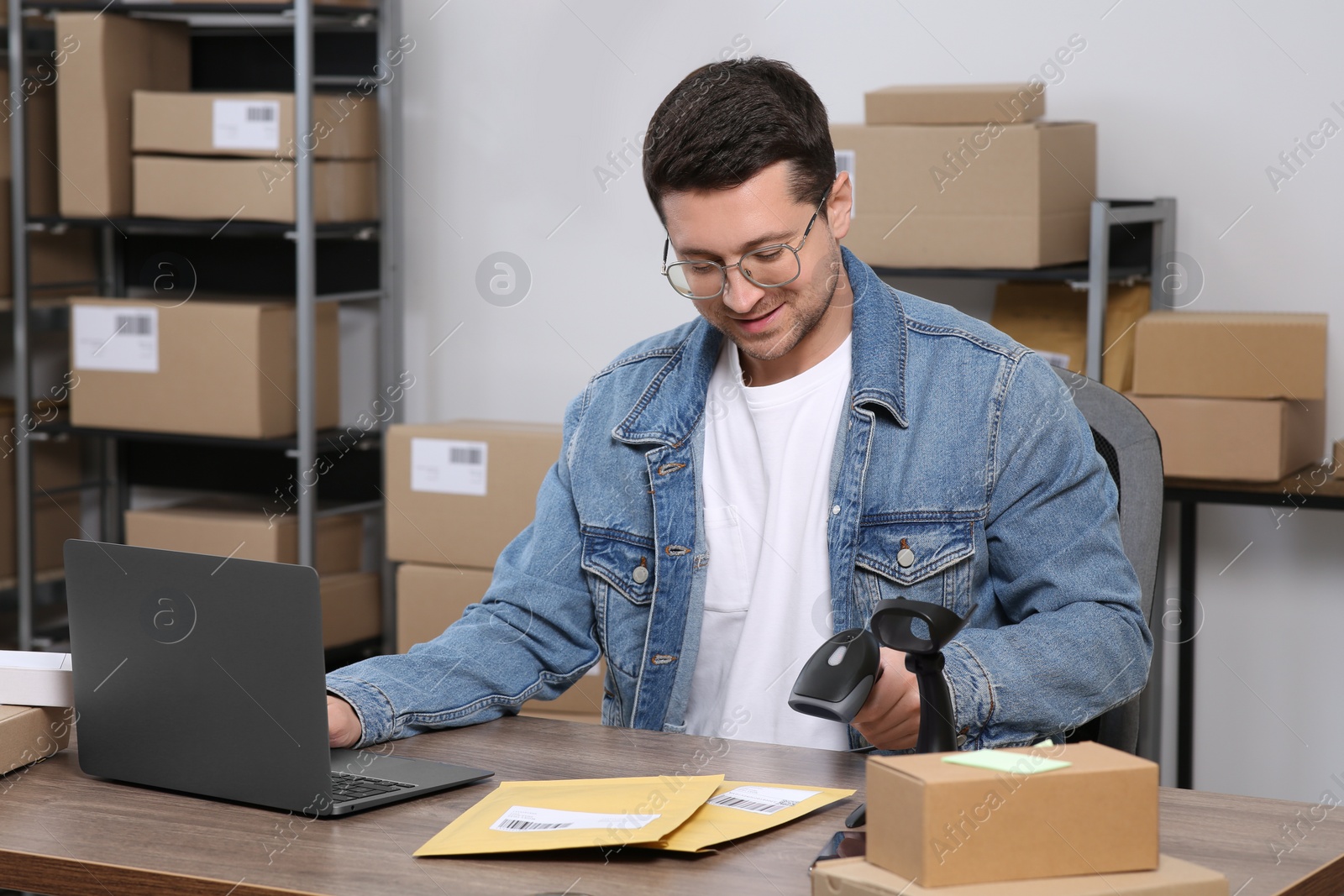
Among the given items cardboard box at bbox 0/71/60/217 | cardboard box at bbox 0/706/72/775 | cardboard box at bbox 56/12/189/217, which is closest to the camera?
cardboard box at bbox 0/706/72/775

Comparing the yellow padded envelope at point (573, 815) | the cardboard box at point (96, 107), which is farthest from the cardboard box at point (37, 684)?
the cardboard box at point (96, 107)

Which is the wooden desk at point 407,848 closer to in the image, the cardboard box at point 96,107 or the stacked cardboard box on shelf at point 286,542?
the stacked cardboard box on shelf at point 286,542

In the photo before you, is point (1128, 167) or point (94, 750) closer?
point (94, 750)

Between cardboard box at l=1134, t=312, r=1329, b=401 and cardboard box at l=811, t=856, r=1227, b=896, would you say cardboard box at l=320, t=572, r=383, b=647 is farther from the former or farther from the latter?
cardboard box at l=811, t=856, r=1227, b=896

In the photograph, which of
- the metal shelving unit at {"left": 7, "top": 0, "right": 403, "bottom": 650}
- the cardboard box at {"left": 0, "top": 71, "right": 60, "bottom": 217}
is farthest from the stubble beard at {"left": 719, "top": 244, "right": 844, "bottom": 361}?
the cardboard box at {"left": 0, "top": 71, "right": 60, "bottom": 217}

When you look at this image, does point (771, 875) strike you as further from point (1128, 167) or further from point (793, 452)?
point (1128, 167)

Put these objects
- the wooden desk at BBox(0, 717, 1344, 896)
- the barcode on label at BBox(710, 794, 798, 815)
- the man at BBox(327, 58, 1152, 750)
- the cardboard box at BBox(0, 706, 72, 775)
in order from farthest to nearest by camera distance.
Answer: the man at BBox(327, 58, 1152, 750)
the cardboard box at BBox(0, 706, 72, 775)
the barcode on label at BBox(710, 794, 798, 815)
the wooden desk at BBox(0, 717, 1344, 896)

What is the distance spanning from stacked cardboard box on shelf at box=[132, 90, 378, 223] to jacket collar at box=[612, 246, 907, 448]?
167cm

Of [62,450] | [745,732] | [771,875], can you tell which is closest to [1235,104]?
[745,732]

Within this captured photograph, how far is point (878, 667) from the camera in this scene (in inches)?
42.5

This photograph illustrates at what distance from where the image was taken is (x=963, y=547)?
1458 mm

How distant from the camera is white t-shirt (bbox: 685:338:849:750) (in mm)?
1550

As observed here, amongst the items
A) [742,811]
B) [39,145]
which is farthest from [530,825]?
[39,145]

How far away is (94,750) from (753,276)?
77 centimetres
